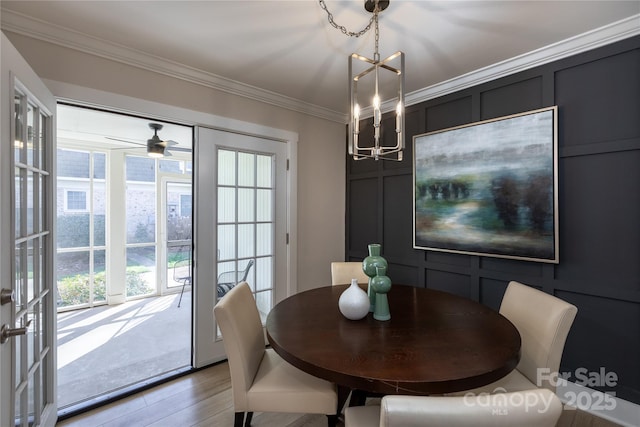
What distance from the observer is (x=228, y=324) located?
4.57 ft

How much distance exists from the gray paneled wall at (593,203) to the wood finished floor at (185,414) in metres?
0.54

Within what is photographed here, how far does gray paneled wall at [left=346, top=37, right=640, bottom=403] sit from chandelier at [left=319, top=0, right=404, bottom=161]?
79 centimetres

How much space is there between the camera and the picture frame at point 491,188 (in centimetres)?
207

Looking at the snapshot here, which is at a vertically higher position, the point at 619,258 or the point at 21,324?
the point at 619,258

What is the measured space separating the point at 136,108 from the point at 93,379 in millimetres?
2150

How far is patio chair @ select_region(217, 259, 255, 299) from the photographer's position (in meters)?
2.63

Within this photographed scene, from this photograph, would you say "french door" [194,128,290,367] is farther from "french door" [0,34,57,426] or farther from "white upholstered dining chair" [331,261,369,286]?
"french door" [0,34,57,426]

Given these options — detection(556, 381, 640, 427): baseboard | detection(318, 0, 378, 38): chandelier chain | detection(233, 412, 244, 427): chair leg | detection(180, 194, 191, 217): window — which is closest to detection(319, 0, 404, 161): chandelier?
detection(318, 0, 378, 38): chandelier chain

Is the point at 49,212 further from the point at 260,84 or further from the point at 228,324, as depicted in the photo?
the point at 260,84

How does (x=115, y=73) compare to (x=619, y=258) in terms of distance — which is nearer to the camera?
(x=619, y=258)

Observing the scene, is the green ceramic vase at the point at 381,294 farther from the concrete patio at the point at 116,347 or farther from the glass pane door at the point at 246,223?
the concrete patio at the point at 116,347

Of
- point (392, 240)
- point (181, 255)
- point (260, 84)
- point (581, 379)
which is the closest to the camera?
point (581, 379)

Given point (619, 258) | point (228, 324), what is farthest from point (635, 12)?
point (228, 324)
